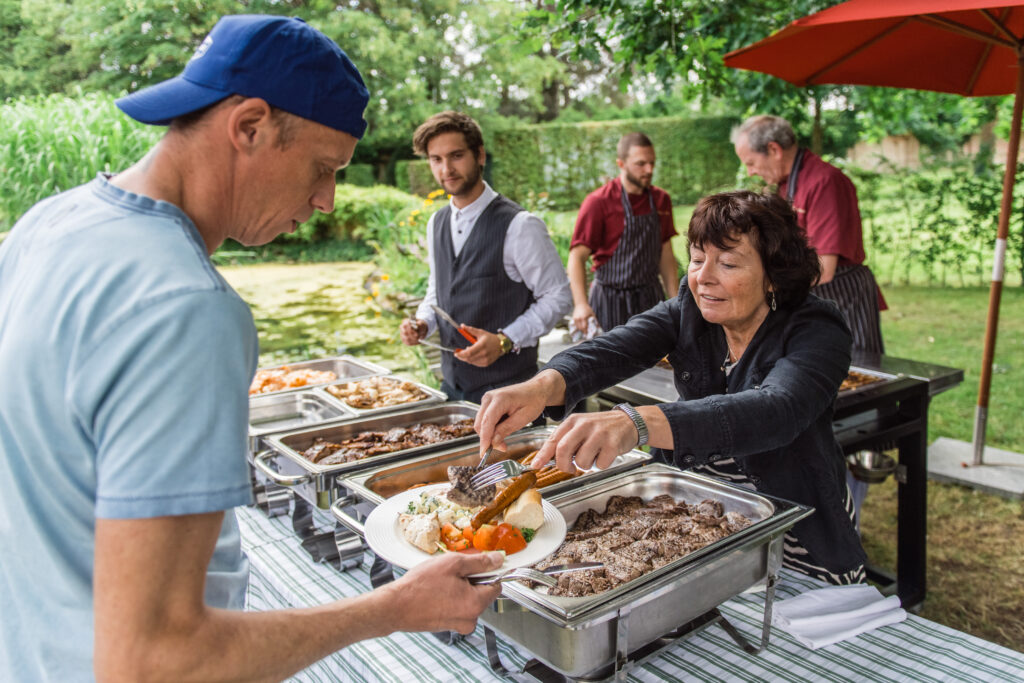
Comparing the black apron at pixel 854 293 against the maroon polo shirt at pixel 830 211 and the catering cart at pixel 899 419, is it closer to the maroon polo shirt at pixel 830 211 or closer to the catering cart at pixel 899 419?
the maroon polo shirt at pixel 830 211

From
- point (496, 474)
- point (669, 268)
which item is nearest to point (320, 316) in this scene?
point (669, 268)

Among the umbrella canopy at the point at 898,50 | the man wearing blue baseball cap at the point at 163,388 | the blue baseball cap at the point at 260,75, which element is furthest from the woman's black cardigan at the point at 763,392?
the umbrella canopy at the point at 898,50

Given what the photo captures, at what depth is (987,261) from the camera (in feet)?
27.6

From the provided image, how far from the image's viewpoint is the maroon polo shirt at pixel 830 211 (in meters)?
3.19

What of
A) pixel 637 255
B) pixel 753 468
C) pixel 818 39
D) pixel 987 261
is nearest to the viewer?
pixel 753 468

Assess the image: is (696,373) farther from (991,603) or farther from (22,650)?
(991,603)

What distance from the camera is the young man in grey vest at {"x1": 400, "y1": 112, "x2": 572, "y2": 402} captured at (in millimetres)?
2635

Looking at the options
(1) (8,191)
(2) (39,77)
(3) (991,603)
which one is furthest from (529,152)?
(3) (991,603)

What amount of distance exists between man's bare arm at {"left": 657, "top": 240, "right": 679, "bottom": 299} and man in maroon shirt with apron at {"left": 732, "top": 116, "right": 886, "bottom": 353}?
929 millimetres

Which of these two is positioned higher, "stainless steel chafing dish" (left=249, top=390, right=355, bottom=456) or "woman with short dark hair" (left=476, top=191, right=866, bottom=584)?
"woman with short dark hair" (left=476, top=191, right=866, bottom=584)

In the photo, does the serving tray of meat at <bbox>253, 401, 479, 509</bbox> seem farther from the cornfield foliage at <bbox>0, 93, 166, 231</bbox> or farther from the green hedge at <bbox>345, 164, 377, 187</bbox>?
the green hedge at <bbox>345, 164, 377, 187</bbox>

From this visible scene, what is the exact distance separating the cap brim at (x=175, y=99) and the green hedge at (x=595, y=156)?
38.0ft

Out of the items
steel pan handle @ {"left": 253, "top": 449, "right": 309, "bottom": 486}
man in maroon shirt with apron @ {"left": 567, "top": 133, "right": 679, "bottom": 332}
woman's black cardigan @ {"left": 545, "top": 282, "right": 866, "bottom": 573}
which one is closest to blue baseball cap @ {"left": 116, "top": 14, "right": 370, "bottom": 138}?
woman's black cardigan @ {"left": 545, "top": 282, "right": 866, "bottom": 573}

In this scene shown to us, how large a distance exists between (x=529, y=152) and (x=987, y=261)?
7385 millimetres
